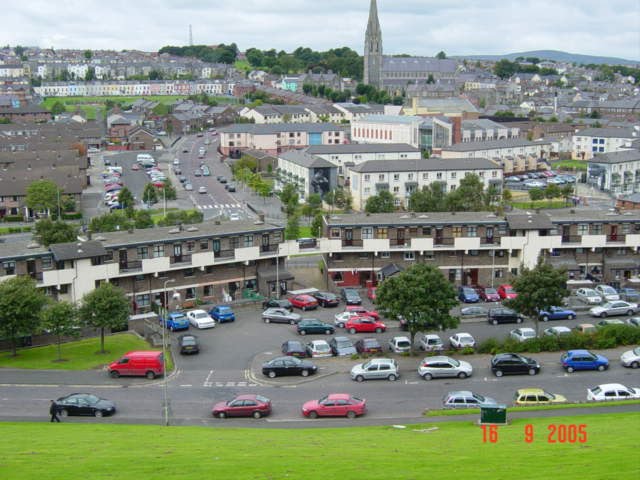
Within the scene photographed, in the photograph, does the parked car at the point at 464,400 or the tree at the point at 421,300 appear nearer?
the parked car at the point at 464,400

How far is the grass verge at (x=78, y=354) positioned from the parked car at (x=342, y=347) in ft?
22.8

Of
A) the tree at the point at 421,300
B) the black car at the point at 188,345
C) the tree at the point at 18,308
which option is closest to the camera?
the tree at the point at 18,308

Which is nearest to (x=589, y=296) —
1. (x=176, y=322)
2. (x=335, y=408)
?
(x=335, y=408)

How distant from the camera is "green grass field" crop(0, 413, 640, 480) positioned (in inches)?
663

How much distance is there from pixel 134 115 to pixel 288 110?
2961 centimetres

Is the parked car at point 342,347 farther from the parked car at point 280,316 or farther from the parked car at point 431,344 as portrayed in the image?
the parked car at point 280,316

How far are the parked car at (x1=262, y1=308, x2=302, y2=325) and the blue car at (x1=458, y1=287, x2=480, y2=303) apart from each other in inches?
369

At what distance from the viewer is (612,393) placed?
26.2m

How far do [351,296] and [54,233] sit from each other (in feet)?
63.1

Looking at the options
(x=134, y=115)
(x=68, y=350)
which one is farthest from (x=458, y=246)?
(x=134, y=115)

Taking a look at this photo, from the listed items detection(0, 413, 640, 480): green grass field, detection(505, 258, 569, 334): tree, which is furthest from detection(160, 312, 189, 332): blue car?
detection(505, 258, 569, 334): tree

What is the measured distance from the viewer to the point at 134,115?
464 ft

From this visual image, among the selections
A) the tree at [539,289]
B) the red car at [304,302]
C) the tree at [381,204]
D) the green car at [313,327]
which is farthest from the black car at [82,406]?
the tree at [381,204]

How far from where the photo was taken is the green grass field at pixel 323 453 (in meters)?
16.8
